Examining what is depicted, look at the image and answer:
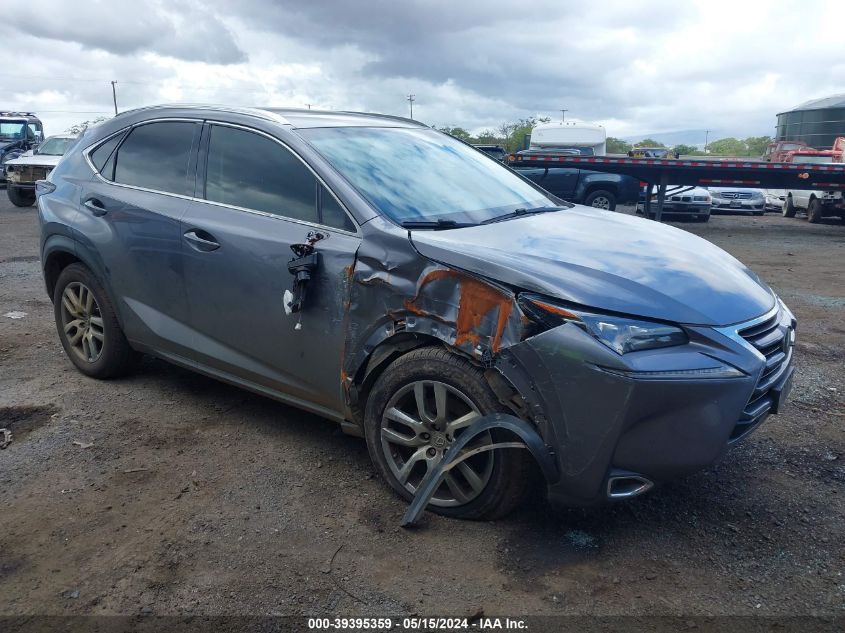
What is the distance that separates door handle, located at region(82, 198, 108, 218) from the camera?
4.48m

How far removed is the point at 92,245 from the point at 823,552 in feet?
13.6

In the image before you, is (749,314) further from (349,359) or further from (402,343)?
(349,359)

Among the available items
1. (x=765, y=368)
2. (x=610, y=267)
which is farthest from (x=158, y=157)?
(x=765, y=368)

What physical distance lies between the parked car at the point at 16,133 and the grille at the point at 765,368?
971 inches

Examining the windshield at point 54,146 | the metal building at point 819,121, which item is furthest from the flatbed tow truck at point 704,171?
the metal building at point 819,121

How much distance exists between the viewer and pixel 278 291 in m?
3.54

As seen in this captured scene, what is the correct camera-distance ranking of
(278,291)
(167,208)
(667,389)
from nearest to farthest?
(667,389) < (278,291) < (167,208)

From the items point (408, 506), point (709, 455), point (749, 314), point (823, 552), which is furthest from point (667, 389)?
point (408, 506)

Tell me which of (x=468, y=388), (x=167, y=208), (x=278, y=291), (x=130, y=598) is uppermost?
(x=167, y=208)

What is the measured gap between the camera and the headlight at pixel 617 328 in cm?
271

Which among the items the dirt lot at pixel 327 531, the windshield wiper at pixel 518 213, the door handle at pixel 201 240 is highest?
the windshield wiper at pixel 518 213

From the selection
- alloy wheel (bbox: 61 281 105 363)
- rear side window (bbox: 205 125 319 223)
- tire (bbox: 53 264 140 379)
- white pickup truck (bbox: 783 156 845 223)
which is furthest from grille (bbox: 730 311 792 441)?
white pickup truck (bbox: 783 156 845 223)

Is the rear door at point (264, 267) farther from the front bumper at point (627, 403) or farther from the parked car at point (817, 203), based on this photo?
the parked car at point (817, 203)

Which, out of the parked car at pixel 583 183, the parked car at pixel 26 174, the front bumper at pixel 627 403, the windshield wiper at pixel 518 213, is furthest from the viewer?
the parked car at pixel 583 183
